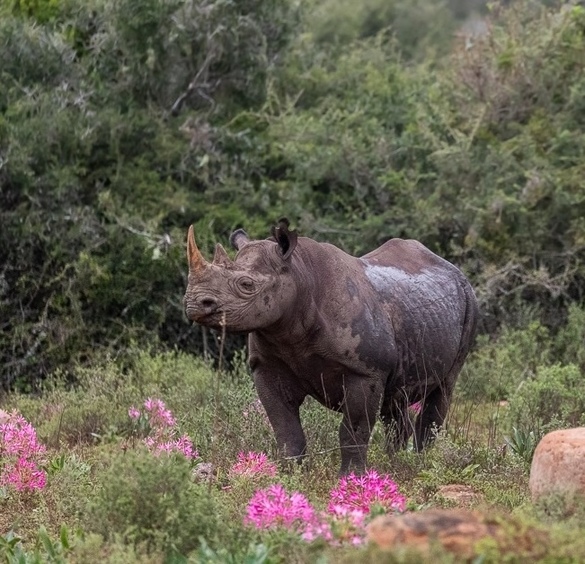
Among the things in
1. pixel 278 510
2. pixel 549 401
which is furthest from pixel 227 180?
pixel 278 510

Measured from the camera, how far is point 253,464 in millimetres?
7133

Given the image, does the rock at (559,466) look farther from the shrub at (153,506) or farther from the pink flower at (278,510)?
the shrub at (153,506)

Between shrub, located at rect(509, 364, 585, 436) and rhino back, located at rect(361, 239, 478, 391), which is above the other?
rhino back, located at rect(361, 239, 478, 391)

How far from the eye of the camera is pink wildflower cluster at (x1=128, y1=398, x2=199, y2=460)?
7613 mm

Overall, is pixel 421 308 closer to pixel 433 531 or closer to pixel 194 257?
pixel 194 257

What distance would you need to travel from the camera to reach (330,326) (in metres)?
7.79

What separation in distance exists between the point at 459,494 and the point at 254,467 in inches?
53.8

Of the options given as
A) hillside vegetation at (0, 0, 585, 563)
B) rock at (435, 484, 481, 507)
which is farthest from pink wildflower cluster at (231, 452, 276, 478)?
hillside vegetation at (0, 0, 585, 563)

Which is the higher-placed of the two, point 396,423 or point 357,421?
point 357,421

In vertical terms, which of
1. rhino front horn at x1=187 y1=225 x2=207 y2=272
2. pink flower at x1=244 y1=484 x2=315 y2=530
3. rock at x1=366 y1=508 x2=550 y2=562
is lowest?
pink flower at x1=244 y1=484 x2=315 y2=530

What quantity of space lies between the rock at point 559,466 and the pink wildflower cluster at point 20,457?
2830 mm

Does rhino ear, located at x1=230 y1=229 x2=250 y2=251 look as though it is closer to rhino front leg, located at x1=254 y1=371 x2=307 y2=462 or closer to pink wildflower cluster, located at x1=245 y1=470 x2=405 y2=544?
rhino front leg, located at x1=254 y1=371 x2=307 y2=462

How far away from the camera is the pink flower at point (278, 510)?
5.67 meters

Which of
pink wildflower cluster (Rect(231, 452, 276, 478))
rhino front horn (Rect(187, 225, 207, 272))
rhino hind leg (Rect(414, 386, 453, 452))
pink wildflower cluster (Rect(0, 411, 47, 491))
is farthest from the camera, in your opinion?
rhino hind leg (Rect(414, 386, 453, 452))
